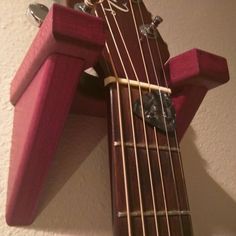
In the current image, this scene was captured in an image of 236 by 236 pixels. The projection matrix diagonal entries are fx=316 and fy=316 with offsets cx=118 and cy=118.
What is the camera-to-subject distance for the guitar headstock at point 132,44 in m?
0.41

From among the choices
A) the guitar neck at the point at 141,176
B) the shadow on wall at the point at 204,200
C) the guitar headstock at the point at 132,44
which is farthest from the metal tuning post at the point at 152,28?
the shadow on wall at the point at 204,200

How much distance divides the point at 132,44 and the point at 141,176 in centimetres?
18

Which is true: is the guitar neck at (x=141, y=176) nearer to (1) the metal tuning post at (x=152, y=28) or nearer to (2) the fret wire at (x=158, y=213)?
(2) the fret wire at (x=158, y=213)

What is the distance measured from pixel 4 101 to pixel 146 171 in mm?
210

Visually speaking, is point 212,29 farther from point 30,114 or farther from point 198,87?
point 30,114

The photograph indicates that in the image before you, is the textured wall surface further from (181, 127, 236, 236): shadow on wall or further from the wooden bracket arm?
the wooden bracket arm

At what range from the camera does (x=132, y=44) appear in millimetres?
438

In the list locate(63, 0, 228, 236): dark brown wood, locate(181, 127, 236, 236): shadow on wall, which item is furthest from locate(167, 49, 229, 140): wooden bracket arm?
locate(181, 127, 236, 236): shadow on wall

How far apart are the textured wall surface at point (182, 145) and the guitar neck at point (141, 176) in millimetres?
87

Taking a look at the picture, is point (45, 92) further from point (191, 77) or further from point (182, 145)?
point (182, 145)

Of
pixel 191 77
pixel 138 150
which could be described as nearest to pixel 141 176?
pixel 138 150

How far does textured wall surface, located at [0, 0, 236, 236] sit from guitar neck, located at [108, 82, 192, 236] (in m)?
0.09

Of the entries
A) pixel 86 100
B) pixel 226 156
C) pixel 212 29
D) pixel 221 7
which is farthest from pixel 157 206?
pixel 221 7

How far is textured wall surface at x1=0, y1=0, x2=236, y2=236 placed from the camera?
41 cm
